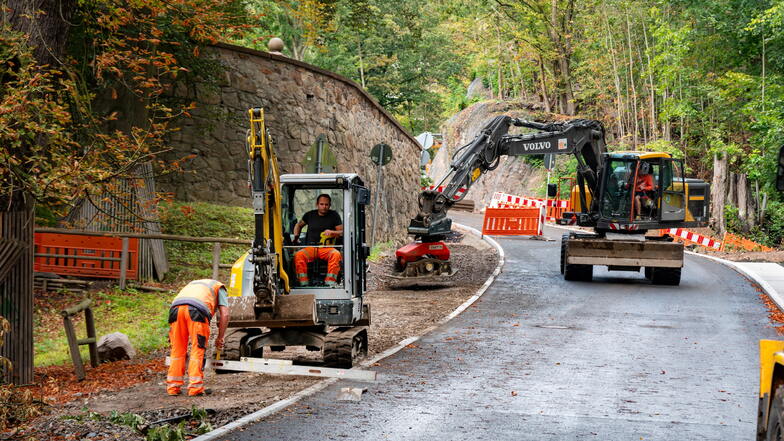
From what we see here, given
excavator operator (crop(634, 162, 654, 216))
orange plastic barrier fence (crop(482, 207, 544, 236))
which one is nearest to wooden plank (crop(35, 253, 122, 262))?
excavator operator (crop(634, 162, 654, 216))

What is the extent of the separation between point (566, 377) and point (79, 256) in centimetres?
1092

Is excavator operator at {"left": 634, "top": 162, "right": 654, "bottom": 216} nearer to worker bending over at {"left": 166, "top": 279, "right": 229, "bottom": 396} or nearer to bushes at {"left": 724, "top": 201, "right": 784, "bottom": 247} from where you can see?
worker bending over at {"left": 166, "top": 279, "right": 229, "bottom": 396}

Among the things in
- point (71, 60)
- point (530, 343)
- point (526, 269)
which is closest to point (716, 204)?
point (526, 269)

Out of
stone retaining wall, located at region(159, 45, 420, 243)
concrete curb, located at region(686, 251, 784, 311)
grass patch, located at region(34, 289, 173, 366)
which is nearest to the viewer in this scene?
grass patch, located at region(34, 289, 173, 366)

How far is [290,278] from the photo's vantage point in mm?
12133

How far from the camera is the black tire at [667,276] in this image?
72.5ft

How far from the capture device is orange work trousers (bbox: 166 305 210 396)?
9.99 m

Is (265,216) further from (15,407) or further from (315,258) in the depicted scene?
(15,407)

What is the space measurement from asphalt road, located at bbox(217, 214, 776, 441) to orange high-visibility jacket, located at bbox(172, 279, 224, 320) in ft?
5.17

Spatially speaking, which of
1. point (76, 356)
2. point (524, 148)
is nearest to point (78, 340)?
point (76, 356)

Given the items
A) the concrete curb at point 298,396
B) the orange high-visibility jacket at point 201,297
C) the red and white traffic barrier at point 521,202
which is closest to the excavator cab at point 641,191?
the concrete curb at point 298,396

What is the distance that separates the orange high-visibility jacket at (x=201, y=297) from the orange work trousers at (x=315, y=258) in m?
1.63

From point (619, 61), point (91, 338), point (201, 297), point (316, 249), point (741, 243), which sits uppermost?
point (619, 61)

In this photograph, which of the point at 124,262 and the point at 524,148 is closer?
the point at 124,262
